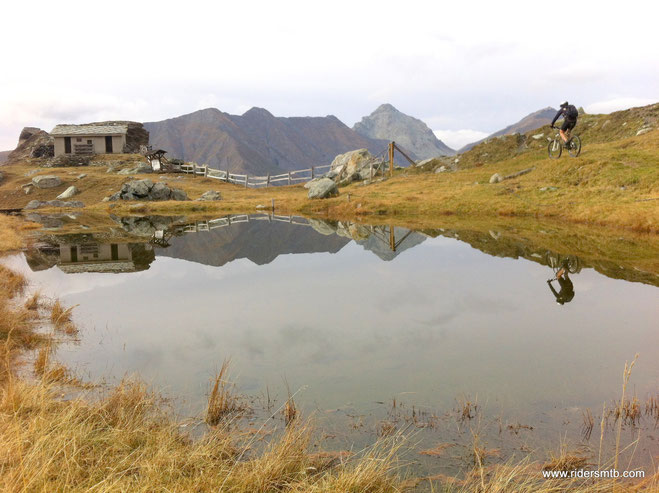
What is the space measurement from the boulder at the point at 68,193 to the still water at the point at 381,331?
4151cm

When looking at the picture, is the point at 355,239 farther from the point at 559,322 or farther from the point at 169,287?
the point at 559,322

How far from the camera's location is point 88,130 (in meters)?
87.6

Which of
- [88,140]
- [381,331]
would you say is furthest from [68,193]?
[381,331]

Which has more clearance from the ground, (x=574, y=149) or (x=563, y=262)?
(x=574, y=149)

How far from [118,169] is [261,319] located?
71.6m

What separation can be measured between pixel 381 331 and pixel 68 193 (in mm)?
61383

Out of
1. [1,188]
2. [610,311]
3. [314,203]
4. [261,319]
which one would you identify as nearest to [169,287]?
[261,319]

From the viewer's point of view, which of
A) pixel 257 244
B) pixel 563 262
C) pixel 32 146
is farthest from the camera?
pixel 32 146

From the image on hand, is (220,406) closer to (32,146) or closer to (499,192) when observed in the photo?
(499,192)

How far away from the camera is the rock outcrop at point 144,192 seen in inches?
2158

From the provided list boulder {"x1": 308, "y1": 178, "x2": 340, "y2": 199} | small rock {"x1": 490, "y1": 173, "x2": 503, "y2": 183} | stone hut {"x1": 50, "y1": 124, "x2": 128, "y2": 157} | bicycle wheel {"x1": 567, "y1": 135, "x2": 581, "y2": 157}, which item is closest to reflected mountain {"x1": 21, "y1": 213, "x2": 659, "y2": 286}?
boulder {"x1": 308, "y1": 178, "x2": 340, "y2": 199}

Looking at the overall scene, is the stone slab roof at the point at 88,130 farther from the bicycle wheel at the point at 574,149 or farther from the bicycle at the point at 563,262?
the bicycle at the point at 563,262

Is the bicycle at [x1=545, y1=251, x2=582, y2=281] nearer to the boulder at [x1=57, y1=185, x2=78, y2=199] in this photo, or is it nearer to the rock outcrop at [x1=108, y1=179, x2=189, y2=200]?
the rock outcrop at [x1=108, y1=179, x2=189, y2=200]

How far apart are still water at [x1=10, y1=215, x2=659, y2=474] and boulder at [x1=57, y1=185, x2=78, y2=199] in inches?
1634
